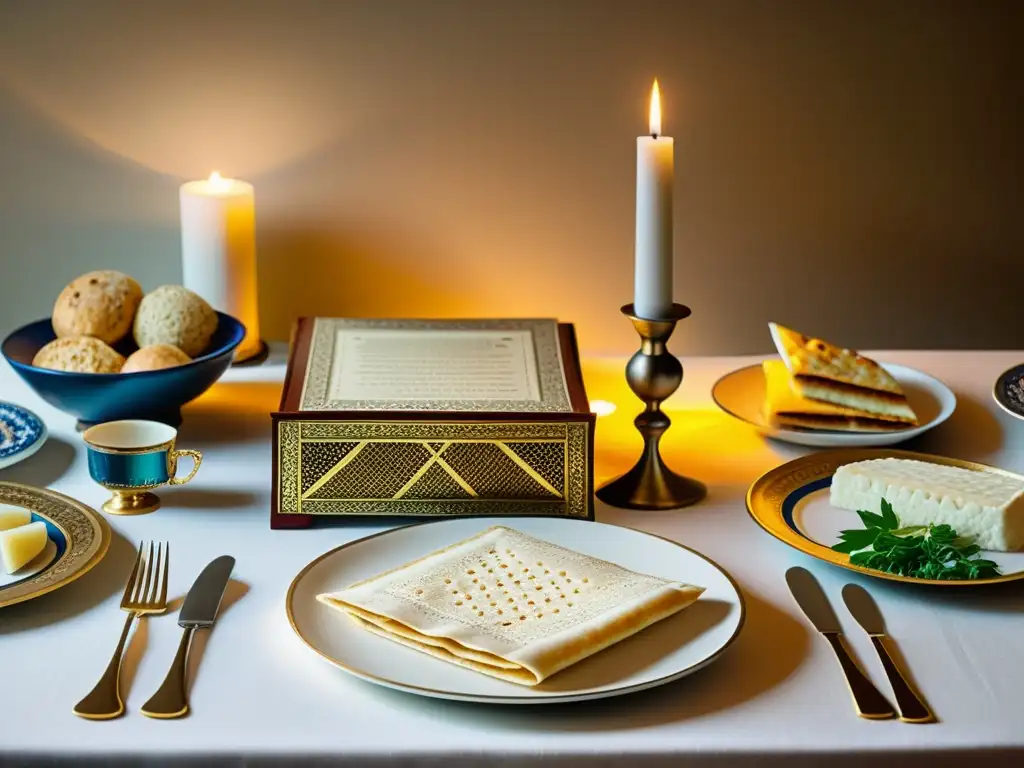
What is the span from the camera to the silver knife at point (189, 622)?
29.4 inches

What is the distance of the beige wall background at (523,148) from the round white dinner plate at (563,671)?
1091mm

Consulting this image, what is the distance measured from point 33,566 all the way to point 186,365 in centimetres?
33

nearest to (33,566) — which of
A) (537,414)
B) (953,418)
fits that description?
(537,414)

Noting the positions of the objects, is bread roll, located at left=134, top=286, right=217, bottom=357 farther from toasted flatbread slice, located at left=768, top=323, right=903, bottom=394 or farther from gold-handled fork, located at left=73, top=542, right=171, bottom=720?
toasted flatbread slice, located at left=768, top=323, right=903, bottom=394

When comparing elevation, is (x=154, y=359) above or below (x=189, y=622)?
above

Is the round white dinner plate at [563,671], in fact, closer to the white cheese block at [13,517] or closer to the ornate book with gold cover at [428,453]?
the ornate book with gold cover at [428,453]

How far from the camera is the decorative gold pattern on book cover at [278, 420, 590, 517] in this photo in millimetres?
1051

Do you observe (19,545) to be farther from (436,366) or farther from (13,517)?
(436,366)

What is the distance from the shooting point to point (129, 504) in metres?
1.08

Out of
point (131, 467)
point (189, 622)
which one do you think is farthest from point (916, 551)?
point (131, 467)

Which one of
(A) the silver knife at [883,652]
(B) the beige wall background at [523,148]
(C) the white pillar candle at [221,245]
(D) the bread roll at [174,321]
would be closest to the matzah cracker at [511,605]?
(A) the silver knife at [883,652]

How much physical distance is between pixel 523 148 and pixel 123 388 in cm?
98

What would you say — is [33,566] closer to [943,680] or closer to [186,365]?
[186,365]

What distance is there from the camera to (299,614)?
85cm
